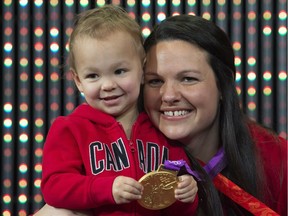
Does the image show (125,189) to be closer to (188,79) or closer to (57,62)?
(188,79)

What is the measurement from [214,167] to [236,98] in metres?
0.20

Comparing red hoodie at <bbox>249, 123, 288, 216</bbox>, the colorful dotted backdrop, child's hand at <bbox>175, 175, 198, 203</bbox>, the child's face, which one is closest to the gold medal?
child's hand at <bbox>175, 175, 198, 203</bbox>

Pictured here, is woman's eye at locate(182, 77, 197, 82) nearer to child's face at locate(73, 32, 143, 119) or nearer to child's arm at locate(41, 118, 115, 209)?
child's face at locate(73, 32, 143, 119)

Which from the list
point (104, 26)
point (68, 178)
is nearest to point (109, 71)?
point (104, 26)

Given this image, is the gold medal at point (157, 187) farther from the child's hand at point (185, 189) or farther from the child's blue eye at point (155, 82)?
the child's blue eye at point (155, 82)

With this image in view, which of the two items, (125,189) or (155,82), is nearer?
(125,189)

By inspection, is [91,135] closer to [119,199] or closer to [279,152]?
[119,199]

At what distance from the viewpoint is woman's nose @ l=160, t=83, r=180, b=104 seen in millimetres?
1851

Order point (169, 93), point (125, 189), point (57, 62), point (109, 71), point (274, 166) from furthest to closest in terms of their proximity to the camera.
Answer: point (57, 62) < point (274, 166) < point (169, 93) < point (109, 71) < point (125, 189)

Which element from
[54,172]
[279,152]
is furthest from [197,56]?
[54,172]

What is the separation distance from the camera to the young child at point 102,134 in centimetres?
162

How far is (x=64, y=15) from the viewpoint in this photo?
2602 millimetres

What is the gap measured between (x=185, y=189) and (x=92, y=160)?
22cm

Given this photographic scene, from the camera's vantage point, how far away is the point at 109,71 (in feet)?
5.39
